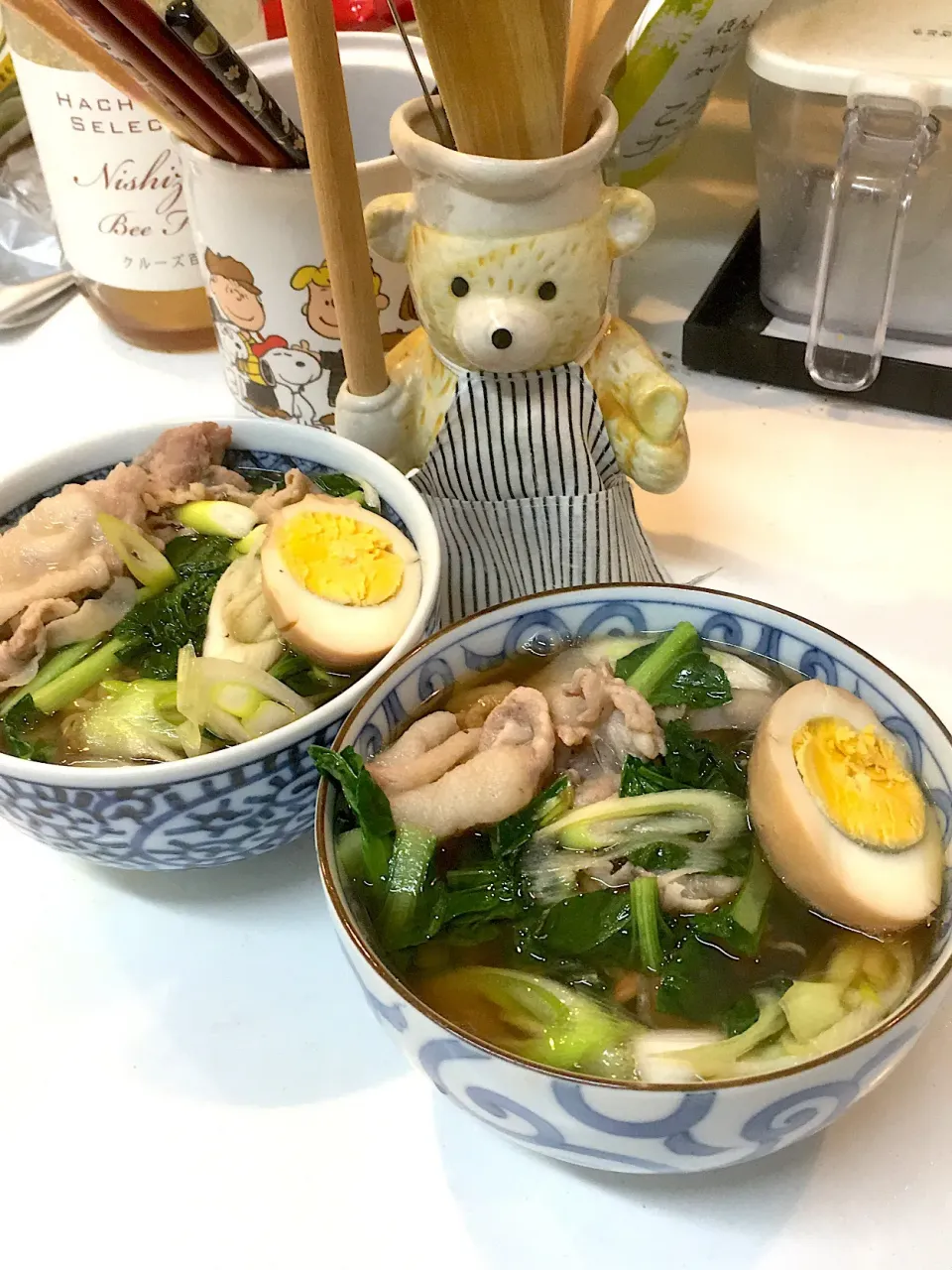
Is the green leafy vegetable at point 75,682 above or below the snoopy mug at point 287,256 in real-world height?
below

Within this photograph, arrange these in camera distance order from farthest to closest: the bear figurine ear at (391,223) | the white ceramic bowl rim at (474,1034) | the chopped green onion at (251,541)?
the chopped green onion at (251,541) → the bear figurine ear at (391,223) → the white ceramic bowl rim at (474,1034)

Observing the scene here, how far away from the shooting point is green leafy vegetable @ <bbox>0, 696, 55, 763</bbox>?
0.64 meters

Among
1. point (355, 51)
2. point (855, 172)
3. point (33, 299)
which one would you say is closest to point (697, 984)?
point (855, 172)

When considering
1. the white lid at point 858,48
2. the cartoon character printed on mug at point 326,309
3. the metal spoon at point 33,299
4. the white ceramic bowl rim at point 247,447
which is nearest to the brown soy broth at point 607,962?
the white ceramic bowl rim at point 247,447

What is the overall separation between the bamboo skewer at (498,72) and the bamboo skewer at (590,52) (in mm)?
42

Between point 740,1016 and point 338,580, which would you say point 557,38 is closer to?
point 338,580

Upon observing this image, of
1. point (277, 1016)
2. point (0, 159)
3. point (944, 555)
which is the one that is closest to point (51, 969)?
point (277, 1016)

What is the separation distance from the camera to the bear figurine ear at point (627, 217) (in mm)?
613

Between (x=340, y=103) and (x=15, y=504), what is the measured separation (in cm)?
36

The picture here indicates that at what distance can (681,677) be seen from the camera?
632mm

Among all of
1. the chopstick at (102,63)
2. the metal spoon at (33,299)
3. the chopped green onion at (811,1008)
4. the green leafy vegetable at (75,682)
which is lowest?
the metal spoon at (33,299)

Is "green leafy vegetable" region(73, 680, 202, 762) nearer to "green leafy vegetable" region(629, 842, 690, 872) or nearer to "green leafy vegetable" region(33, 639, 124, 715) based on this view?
"green leafy vegetable" region(33, 639, 124, 715)

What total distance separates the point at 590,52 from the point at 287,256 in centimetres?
31

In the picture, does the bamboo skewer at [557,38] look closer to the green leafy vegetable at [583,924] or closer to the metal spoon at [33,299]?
the green leafy vegetable at [583,924]
